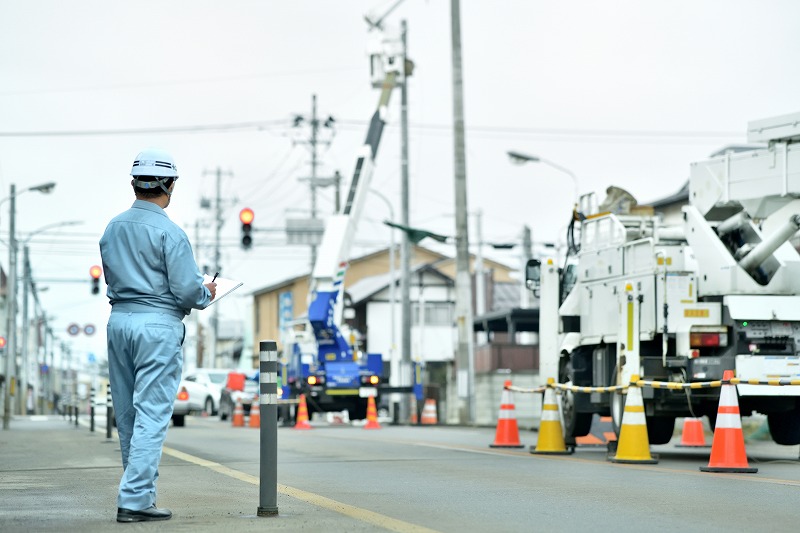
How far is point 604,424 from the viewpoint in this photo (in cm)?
2216

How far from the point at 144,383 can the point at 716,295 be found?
9.89 metres

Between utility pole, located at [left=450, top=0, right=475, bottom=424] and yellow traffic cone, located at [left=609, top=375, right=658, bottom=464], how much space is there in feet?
57.6

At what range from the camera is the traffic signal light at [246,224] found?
1259 inches

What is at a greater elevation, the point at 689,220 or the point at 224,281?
→ the point at 689,220

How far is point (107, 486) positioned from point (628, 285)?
7641mm

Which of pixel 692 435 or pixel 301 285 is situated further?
pixel 301 285

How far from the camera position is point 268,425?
8.09 metres

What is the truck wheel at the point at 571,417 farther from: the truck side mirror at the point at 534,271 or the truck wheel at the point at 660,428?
the truck side mirror at the point at 534,271

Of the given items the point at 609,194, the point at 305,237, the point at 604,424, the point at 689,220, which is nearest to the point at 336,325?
the point at 604,424

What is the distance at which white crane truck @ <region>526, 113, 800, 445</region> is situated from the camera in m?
15.6

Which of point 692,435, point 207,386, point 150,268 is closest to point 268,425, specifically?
point 150,268

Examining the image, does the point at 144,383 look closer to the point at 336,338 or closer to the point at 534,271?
the point at 534,271

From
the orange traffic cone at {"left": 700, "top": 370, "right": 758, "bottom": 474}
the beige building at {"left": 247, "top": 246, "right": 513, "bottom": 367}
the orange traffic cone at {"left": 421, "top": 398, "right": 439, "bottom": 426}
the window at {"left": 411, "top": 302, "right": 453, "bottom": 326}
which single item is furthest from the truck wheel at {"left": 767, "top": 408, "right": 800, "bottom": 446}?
the beige building at {"left": 247, "top": 246, "right": 513, "bottom": 367}

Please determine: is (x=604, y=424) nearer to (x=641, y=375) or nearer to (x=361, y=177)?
(x=641, y=375)
